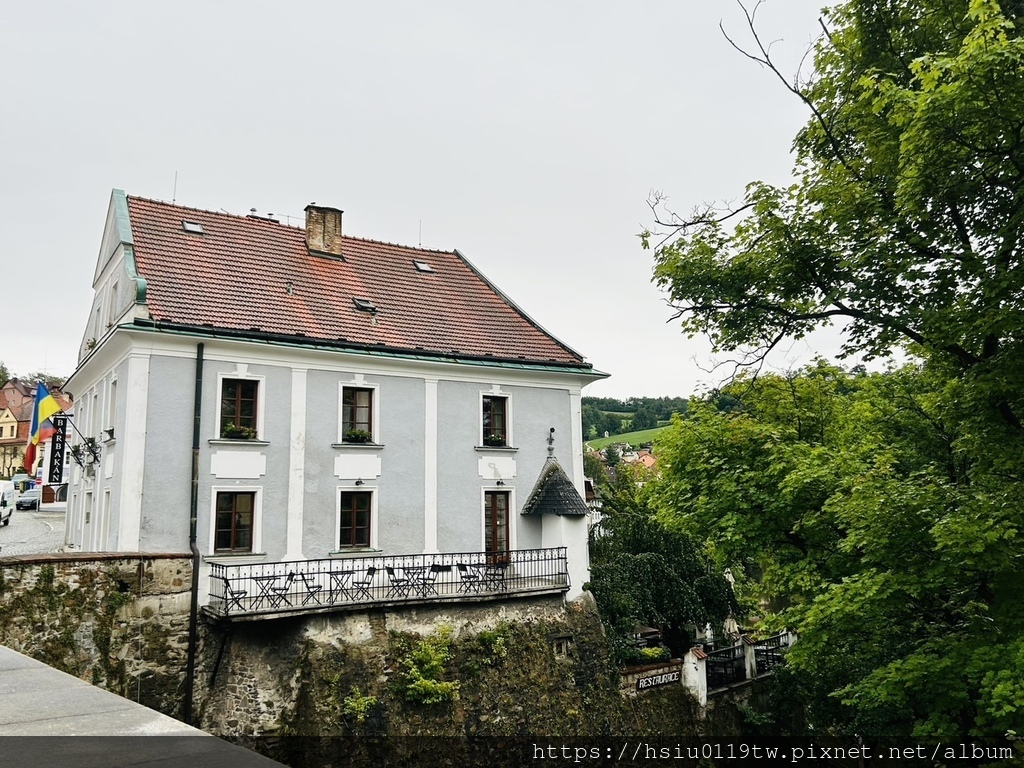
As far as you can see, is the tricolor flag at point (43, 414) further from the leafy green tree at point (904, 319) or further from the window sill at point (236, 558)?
the leafy green tree at point (904, 319)

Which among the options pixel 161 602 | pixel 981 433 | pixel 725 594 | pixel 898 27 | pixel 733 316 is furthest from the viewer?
pixel 725 594

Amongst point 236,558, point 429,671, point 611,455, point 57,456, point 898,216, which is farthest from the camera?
point 611,455

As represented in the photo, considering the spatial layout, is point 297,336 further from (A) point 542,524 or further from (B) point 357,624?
(A) point 542,524

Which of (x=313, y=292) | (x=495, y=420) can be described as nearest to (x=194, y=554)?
(x=313, y=292)

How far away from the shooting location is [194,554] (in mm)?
14555

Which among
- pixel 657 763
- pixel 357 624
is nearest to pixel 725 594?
pixel 657 763

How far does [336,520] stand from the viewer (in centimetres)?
1677

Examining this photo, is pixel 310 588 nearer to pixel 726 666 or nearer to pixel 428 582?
pixel 428 582

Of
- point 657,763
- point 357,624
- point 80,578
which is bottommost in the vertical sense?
point 657,763

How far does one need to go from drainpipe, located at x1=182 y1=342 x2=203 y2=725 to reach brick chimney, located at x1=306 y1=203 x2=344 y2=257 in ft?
19.9

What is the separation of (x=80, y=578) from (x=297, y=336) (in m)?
6.55

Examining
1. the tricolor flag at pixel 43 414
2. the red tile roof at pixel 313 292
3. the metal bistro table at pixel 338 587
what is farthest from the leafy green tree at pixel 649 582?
the tricolor flag at pixel 43 414

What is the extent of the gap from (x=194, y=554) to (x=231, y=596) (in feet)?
4.15

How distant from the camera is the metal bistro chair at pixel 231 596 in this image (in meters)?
13.6
